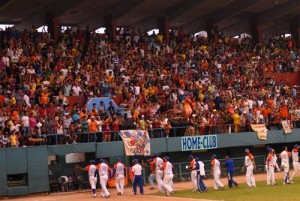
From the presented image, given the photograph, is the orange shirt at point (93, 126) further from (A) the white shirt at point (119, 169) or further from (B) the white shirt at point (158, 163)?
(B) the white shirt at point (158, 163)

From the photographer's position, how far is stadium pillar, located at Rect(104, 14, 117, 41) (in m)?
49.4

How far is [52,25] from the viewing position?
46719 millimetres

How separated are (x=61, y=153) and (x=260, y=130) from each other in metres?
14.1

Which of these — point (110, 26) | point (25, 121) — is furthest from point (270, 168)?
point (110, 26)

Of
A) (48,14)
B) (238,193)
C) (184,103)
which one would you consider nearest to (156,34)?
(48,14)

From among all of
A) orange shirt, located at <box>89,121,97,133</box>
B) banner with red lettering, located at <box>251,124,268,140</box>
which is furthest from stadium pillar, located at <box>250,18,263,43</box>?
orange shirt, located at <box>89,121,97,133</box>

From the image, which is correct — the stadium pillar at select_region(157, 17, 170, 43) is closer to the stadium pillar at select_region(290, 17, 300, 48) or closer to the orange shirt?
the stadium pillar at select_region(290, 17, 300, 48)

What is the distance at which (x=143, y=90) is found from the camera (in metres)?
41.9

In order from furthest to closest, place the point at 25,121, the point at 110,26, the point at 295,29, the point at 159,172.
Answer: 1. the point at 295,29
2. the point at 110,26
3. the point at 25,121
4. the point at 159,172

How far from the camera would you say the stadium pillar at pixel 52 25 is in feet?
151

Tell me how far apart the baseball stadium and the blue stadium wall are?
0.19 feet

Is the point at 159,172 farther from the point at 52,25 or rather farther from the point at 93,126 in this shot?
the point at 52,25

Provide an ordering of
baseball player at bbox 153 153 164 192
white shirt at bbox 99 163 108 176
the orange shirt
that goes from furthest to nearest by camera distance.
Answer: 1. the orange shirt
2. baseball player at bbox 153 153 164 192
3. white shirt at bbox 99 163 108 176

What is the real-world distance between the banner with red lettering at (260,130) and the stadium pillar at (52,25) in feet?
46.0
